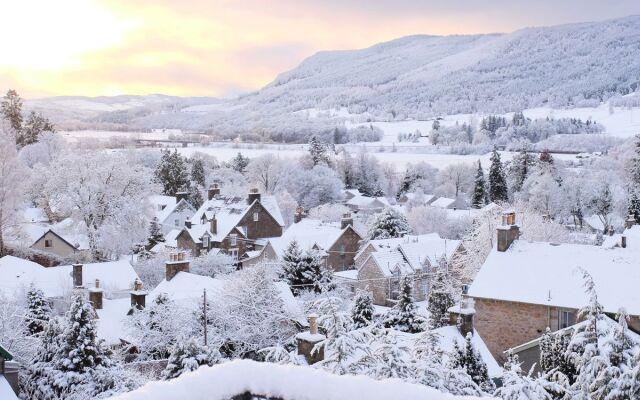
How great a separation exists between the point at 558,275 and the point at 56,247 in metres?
35.1

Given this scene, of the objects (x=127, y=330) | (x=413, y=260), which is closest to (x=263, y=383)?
(x=127, y=330)

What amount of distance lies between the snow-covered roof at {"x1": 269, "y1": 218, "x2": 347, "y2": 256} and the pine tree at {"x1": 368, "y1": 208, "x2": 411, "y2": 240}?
2.51m

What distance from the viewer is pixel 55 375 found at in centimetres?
1523

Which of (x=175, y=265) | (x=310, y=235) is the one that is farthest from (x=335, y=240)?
(x=175, y=265)

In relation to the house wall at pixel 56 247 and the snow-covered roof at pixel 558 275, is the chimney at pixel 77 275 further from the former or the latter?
the house wall at pixel 56 247

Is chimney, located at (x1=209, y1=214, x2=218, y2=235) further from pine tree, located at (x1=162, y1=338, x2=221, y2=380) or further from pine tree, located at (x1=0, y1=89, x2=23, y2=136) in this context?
pine tree, located at (x1=0, y1=89, x2=23, y2=136)

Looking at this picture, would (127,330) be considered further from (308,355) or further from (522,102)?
(522,102)

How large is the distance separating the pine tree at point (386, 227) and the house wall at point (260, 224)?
8066 millimetres

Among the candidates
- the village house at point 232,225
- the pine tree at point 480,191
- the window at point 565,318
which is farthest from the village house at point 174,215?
the window at point 565,318

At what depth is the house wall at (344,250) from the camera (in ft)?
146

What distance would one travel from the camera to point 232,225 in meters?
48.1

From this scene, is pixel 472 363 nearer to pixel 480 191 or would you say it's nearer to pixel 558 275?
pixel 558 275

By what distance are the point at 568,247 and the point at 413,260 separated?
14.7 metres

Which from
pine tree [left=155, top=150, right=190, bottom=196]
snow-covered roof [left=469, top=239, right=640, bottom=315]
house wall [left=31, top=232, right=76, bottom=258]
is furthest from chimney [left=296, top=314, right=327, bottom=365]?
pine tree [left=155, top=150, right=190, bottom=196]
